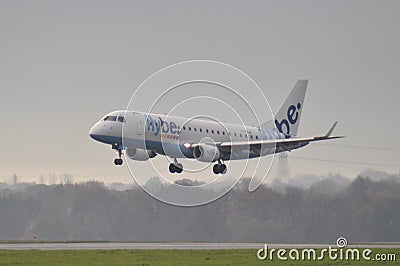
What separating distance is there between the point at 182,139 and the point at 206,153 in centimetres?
221

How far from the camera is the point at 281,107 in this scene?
9819 centimetres

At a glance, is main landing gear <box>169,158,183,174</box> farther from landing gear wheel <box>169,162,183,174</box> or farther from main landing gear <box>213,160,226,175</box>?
main landing gear <box>213,160,226,175</box>

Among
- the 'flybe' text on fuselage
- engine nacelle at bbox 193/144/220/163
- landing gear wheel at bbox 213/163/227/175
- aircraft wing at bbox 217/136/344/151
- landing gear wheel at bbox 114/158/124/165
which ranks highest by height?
the 'flybe' text on fuselage

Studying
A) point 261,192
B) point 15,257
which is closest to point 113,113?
point 15,257

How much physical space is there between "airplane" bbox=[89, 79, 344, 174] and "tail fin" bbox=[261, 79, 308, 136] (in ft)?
20.7

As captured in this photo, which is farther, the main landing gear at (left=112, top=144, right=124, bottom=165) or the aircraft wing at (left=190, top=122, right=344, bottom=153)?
the aircraft wing at (left=190, top=122, right=344, bottom=153)

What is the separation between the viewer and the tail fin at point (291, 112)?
9588 centimetres

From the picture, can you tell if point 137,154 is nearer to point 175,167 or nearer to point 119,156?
point 119,156

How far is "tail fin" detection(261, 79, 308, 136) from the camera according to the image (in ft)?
315

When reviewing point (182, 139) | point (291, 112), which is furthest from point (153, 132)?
point (291, 112)

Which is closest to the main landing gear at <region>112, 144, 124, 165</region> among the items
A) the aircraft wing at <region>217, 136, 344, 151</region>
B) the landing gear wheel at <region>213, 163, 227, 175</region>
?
the aircraft wing at <region>217, 136, 344, 151</region>

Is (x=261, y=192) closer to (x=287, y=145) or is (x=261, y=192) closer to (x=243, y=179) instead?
(x=243, y=179)

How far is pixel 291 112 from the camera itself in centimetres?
9800
